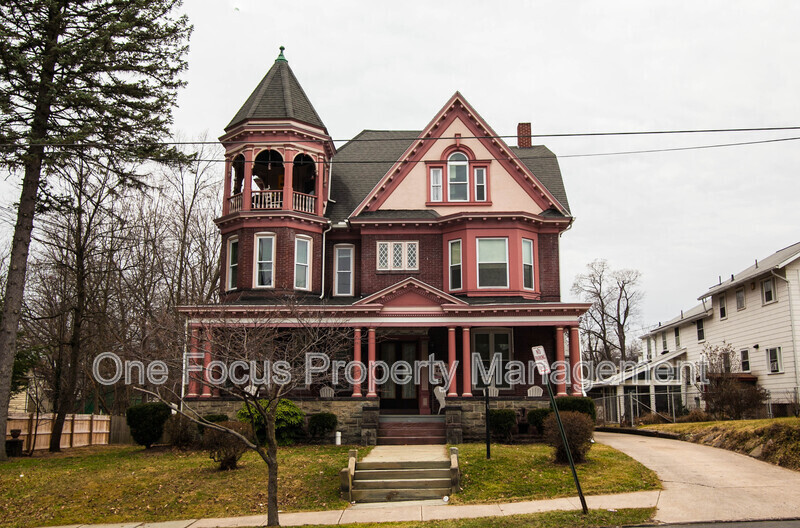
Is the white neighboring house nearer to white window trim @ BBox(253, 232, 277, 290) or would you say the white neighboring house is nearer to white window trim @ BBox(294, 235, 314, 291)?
white window trim @ BBox(294, 235, 314, 291)

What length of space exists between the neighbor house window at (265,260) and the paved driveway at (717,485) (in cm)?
1361

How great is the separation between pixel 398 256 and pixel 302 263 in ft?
11.9

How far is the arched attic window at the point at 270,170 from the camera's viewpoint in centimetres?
2830

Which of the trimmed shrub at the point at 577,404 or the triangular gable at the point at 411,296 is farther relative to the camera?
the triangular gable at the point at 411,296

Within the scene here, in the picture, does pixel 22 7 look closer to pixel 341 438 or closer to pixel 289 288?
pixel 289 288

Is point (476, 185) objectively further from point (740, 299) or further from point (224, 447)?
point (740, 299)

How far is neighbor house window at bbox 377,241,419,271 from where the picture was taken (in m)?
27.3

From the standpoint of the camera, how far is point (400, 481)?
16.6 metres

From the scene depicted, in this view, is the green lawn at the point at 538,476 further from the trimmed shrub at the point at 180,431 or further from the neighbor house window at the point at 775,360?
the neighbor house window at the point at 775,360

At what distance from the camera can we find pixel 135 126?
72.9ft

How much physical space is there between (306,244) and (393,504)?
44.5 ft

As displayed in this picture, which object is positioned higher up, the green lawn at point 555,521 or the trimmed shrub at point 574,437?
the trimmed shrub at point 574,437

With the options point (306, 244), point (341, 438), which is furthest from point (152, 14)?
point (341, 438)

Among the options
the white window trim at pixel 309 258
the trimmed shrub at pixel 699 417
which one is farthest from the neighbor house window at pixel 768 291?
the white window trim at pixel 309 258
